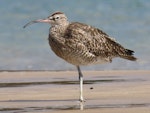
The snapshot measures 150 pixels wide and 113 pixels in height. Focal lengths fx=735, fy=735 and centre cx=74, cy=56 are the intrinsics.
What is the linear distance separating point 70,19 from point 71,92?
871 centimetres

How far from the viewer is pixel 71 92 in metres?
11.5

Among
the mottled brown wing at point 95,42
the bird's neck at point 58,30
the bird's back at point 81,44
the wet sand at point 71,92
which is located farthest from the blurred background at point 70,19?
the bird's neck at point 58,30

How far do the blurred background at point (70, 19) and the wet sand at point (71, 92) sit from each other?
0.97 meters

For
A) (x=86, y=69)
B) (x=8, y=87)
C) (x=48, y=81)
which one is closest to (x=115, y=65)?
(x=86, y=69)

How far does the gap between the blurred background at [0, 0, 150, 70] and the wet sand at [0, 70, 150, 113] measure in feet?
3.19

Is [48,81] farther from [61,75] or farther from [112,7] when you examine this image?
[112,7]

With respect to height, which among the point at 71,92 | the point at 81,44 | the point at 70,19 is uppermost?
the point at 70,19

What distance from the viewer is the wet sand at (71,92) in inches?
379

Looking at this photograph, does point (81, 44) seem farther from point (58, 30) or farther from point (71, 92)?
point (71, 92)

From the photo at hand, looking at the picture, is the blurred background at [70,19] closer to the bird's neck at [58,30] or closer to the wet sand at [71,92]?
the wet sand at [71,92]

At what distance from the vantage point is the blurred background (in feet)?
52.1

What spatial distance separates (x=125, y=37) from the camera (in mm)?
18062

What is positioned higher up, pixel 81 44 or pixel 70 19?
pixel 70 19

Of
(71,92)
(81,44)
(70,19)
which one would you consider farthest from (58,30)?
(70,19)
